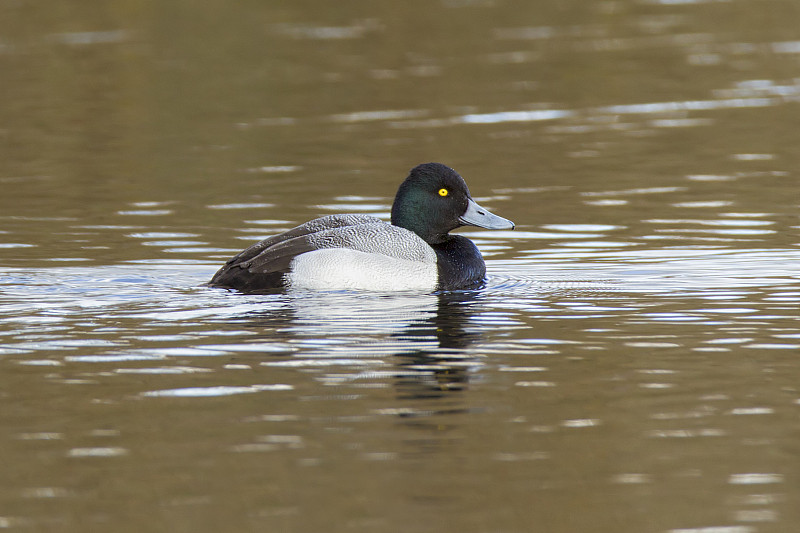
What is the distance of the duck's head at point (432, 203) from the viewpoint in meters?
12.1

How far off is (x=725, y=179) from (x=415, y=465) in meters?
10.6

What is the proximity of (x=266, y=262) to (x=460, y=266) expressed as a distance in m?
1.66

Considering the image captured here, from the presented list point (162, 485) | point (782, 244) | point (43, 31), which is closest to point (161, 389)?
point (162, 485)

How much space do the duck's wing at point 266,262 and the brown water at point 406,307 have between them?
0.90 ft

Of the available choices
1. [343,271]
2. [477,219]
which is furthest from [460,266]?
[343,271]

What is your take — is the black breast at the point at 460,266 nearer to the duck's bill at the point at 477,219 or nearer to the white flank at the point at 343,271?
the duck's bill at the point at 477,219

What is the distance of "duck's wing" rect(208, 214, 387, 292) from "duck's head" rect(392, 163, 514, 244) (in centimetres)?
80

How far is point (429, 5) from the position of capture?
3191 centimetres

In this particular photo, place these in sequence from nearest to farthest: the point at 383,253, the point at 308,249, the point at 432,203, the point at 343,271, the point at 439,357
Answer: the point at 439,357
the point at 343,271
the point at 308,249
the point at 383,253
the point at 432,203

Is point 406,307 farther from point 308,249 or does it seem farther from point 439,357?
point 439,357

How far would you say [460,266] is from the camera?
38.2 feet

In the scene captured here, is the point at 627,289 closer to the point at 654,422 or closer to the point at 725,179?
the point at 654,422

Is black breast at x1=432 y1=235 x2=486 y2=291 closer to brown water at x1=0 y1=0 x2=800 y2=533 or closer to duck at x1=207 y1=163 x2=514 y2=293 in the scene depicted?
duck at x1=207 y1=163 x2=514 y2=293

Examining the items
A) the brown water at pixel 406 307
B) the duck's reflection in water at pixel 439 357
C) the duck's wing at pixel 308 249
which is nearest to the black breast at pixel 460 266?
the duck's wing at pixel 308 249
